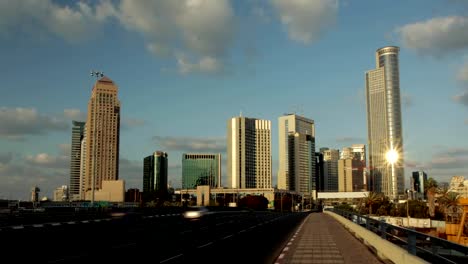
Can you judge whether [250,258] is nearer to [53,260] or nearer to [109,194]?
[53,260]

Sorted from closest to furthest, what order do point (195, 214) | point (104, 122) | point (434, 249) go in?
point (434, 249) → point (195, 214) → point (104, 122)

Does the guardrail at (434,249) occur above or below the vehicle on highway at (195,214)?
above

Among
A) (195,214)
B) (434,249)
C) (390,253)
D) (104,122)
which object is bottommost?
(195,214)

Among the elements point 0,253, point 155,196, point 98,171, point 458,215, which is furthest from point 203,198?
point 0,253

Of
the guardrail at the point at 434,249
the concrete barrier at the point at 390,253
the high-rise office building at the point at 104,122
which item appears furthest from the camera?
the high-rise office building at the point at 104,122

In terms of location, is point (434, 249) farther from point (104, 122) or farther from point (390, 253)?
point (104, 122)

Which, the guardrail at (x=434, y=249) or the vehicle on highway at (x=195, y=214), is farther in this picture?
the vehicle on highway at (x=195, y=214)

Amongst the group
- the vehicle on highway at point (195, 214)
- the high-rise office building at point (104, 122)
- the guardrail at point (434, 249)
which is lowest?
the vehicle on highway at point (195, 214)

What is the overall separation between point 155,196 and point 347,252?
180 m

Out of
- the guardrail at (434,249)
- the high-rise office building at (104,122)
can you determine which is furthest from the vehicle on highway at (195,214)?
the high-rise office building at (104,122)

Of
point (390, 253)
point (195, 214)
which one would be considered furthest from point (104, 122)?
point (390, 253)

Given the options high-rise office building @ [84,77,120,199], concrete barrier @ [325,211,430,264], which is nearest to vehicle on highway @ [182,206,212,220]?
concrete barrier @ [325,211,430,264]

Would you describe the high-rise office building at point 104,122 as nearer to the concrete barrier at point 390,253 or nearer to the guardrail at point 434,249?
the concrete barrier at point 390,253

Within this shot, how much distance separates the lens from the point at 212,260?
48.6 ft
